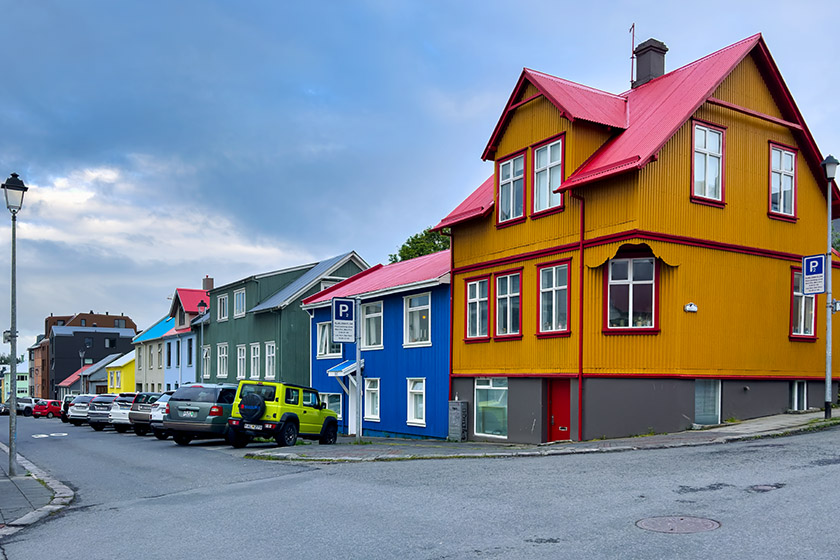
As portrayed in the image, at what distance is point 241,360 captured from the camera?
45188 mm

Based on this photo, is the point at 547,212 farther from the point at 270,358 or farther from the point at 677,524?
the point at 270,358

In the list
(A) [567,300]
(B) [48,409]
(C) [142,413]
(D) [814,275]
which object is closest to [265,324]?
(C) [142,413]

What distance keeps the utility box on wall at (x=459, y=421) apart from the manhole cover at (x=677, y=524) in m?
15.9

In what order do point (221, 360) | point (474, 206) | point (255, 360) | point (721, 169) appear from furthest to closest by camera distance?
point (221, 360), point (255, 360), point (474, 206), point (721, 169)

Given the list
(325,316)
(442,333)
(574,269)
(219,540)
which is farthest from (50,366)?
(219,540)

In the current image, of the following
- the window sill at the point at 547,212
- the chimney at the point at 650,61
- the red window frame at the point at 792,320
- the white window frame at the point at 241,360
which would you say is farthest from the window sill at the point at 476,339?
the white window frame at the point at 241,360

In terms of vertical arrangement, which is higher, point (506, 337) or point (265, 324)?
point (506, 337)

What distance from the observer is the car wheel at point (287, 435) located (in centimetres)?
2248

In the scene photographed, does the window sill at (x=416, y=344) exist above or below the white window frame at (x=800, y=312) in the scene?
below

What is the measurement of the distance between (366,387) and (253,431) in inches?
394

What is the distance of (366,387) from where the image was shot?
31766mm

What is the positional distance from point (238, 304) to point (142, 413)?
584 inches

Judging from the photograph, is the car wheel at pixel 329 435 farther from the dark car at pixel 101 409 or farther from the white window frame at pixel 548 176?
the dark car at pixel 101 409

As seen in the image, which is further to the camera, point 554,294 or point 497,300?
point 497,300
